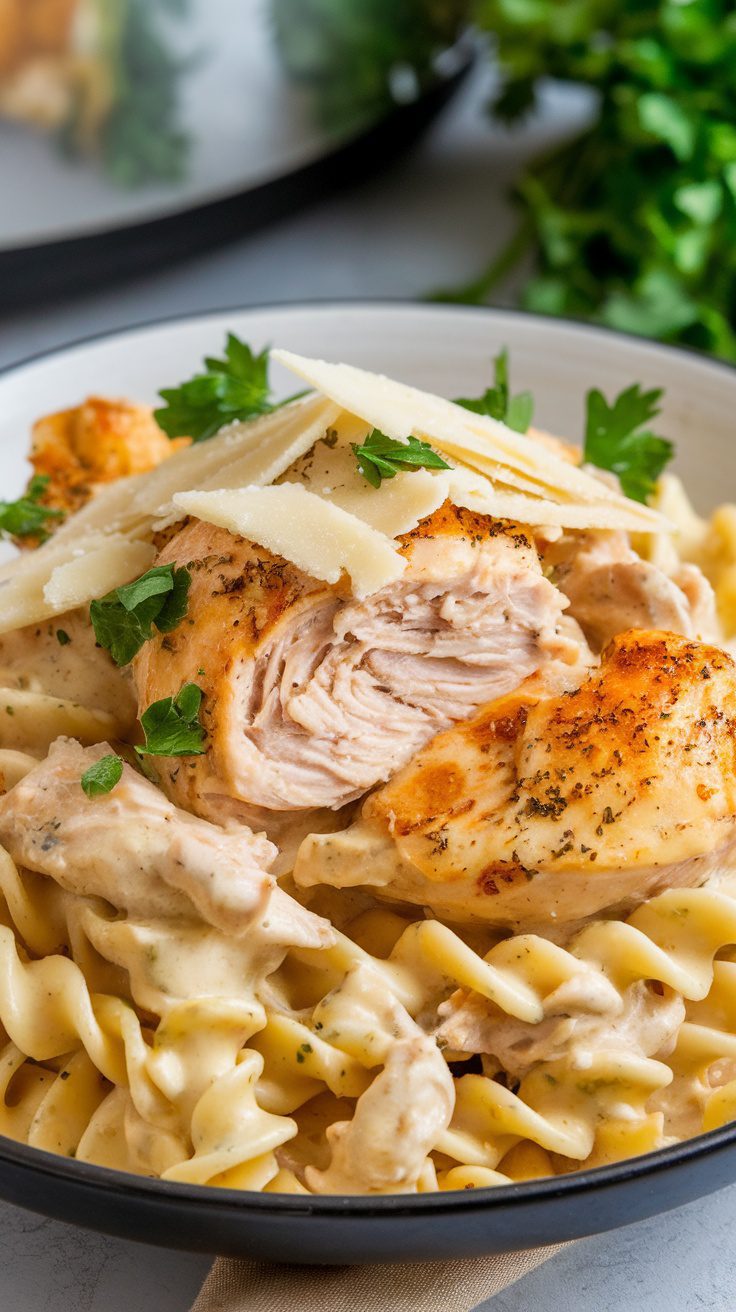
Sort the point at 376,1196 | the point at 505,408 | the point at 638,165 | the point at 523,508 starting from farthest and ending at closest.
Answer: the point at 638,165, the point at 505,408, the point at 523,508, the point at 376,1196

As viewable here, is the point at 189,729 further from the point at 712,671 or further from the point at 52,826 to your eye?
Result: the point at 712,671

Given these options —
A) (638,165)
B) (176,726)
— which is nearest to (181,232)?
(638,165)

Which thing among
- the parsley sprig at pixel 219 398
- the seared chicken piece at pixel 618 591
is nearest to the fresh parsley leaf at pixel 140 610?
the parsley sprig at pixel 219 398

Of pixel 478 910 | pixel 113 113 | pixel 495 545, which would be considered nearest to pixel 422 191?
pixel 113 113

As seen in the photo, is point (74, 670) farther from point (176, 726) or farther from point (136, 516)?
point (176, 726)

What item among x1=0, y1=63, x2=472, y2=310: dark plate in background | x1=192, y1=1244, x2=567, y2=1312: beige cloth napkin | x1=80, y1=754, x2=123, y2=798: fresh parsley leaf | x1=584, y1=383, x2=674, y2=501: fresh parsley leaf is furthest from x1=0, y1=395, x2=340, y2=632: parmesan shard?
x1=0, y1=63, x2=472, y2=310: dark plate in background

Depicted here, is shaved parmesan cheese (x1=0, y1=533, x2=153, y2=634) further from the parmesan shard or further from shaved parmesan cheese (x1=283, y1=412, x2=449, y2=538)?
shaved parmesan cheese (x1=283, y1=412, x2=449, y2=538)
